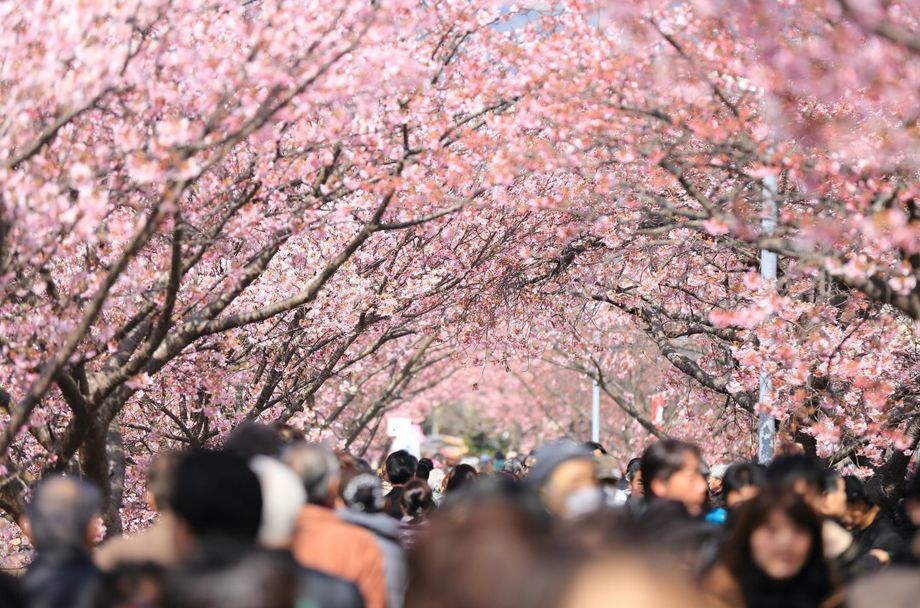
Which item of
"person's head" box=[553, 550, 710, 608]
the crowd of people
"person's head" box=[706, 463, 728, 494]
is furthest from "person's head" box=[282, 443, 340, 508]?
"person's head" box=[706, 463, 728, 494]

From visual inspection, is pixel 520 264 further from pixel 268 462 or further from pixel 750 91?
pixel 268 462

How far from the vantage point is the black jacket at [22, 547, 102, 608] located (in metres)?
4.19

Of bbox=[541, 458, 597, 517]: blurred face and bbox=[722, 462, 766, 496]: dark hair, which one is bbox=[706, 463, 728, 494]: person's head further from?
bbox=[541, 458, 597, 517]: blurred face

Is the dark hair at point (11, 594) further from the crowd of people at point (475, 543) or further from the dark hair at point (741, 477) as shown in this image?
the dark hair at point (741, 477)

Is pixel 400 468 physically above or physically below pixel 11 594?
above

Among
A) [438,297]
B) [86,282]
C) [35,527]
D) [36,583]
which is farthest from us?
[438,297]

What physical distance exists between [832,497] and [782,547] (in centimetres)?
223

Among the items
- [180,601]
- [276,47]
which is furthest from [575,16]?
[180,601]

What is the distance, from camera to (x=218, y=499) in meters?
3.73

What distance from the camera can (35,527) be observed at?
15.1 ft

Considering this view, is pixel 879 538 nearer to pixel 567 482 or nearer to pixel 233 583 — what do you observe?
pixel 567 482

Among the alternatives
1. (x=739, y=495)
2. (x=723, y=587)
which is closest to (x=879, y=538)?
(x=739, y=495)

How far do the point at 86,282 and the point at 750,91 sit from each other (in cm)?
455

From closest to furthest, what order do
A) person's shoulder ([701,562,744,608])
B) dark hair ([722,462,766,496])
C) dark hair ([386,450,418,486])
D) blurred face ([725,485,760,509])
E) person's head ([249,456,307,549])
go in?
person's head ([249,456,307,549]), person's shoulder ([701,562,744,608]), blurred face ([725,485,760,509]), dark hair ([722,462,766,496]), dark hair ([386,450,418,486])
